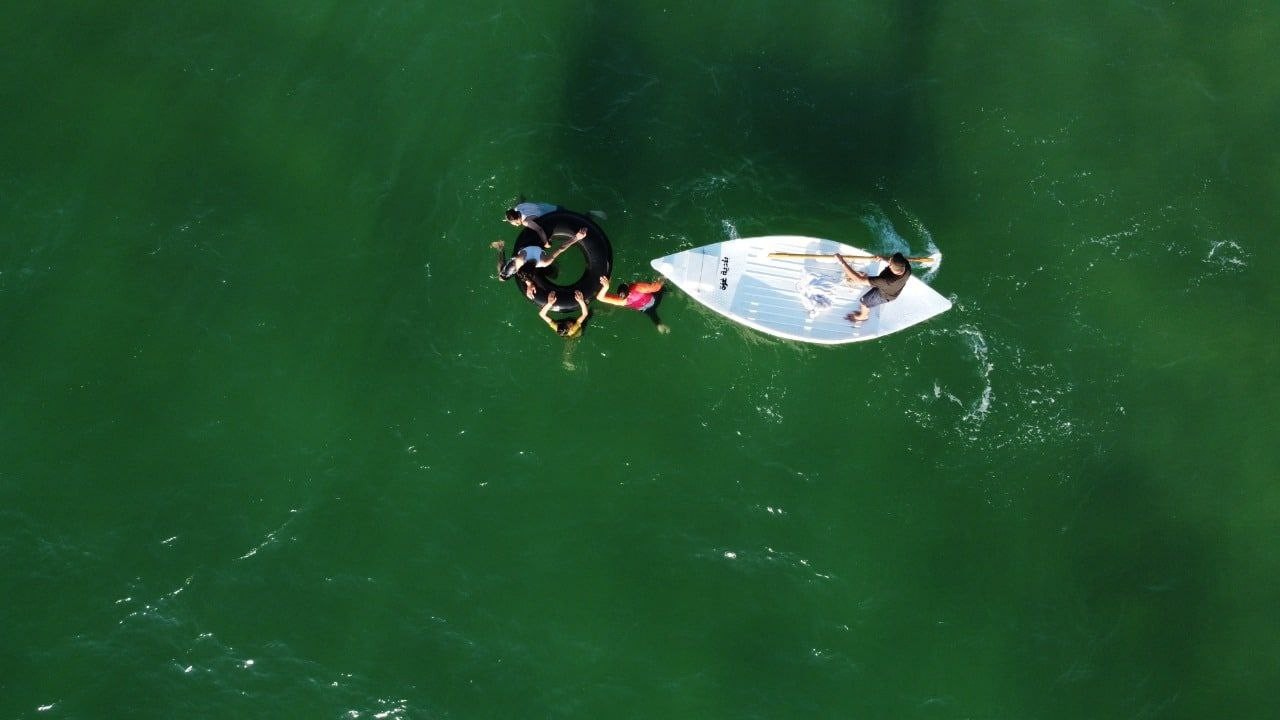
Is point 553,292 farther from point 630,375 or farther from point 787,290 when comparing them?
point 787,290

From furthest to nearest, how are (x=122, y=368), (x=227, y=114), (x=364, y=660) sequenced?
1. (x=227, y=114)
2. (x=122, y=368)
3. (x=364, y=660)

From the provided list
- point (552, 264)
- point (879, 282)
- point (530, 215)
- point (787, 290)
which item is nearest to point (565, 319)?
point (552, 264)

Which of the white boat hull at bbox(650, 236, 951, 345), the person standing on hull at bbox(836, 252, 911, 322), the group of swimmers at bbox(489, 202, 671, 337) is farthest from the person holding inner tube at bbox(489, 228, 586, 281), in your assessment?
the person standing on hull at bbox(836, 252, 911, 322)

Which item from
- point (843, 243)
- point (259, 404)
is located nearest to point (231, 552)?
point (259, 404)

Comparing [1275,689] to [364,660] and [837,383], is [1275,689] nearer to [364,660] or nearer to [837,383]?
[837,383]

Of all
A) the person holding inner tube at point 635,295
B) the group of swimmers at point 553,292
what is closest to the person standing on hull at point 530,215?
the group of swimmers at point 553,292

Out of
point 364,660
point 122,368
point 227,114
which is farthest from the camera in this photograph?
point 227,114

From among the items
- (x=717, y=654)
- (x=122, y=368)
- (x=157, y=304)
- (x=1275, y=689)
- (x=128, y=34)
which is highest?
(x=128, y=34)

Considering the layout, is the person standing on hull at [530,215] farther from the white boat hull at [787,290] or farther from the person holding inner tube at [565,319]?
the white boat hull at [787,290]
